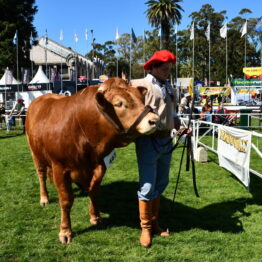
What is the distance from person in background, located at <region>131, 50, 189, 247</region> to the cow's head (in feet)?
1.31

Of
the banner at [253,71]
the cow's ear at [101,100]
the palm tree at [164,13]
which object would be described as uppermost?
the palm tree at [164,13]

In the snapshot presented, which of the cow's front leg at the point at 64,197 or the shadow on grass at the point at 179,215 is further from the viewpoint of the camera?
the shadow on grass at the point at 179,215

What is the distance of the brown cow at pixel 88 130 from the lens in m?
2.72

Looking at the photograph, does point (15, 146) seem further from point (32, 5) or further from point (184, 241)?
point (32, 5)

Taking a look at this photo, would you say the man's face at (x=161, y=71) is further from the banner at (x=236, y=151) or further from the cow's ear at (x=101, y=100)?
the banner at (x=236, y=151)

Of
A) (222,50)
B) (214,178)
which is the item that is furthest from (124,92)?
(222,50)

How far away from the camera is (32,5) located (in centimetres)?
3631

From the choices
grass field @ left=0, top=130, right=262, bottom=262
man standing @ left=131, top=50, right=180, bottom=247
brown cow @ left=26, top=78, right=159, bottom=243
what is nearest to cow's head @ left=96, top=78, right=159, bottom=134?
brown cow @ left=26, top=78, right=159, bottom=243

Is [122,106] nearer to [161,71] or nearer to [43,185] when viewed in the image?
[161,71]

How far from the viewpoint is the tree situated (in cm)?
3231

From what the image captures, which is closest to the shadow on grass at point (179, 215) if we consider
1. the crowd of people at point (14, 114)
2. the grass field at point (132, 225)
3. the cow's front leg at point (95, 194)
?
the grass field at point (132, 225)

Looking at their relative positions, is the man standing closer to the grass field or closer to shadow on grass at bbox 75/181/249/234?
the grass field

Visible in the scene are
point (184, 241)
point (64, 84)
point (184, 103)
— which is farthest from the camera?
point (64, 84)

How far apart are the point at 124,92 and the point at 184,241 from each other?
6.16 feet
